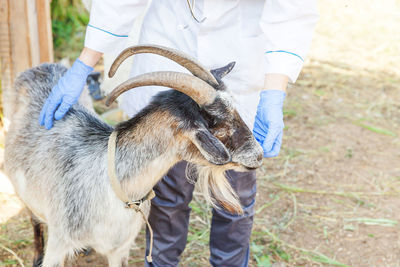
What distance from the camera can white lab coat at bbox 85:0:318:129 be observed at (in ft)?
7.26

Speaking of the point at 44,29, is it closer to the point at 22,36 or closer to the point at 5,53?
the point at 22,36

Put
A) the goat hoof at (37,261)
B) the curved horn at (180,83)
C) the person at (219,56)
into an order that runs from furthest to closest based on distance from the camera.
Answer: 1. the goat hoof at (37,261)
2. the person at (219,56)
3. the curved horn at (180,83)

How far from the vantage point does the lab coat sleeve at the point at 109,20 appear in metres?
2.27

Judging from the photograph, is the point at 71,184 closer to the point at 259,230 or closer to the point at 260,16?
the point at 260,16

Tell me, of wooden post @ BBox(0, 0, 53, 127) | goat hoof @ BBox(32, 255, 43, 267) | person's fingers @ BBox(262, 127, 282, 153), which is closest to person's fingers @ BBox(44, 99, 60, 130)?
goat hoof @ BBox(32, 255, 43, 267)

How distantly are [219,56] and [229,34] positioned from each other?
0.12 m

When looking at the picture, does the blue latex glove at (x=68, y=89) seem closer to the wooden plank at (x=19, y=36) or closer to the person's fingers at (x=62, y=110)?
the person's fingers at (x=62, y=110)

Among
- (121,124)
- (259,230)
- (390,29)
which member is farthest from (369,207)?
(390,29)

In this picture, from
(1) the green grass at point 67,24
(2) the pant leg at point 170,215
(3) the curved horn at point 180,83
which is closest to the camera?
(3) the curved horn at point 180,83

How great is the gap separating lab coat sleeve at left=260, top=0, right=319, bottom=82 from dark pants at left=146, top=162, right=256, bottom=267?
24.4 inches

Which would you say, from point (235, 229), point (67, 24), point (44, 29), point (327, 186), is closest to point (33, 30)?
point (44, 29)

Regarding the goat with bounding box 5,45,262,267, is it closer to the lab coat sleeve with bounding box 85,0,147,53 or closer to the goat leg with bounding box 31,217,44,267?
the goat leg with bounding box 31,217,44,267

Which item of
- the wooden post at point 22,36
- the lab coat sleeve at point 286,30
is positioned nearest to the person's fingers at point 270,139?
the lab coat sleeve at point 286,30

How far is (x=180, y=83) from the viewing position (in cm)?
188
